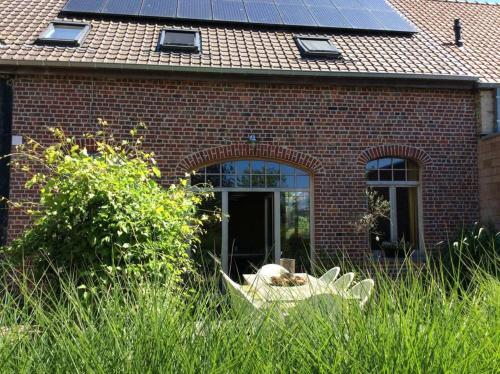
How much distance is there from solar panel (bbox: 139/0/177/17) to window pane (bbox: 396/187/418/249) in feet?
20.4

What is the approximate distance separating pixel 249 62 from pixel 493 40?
7.06 meters

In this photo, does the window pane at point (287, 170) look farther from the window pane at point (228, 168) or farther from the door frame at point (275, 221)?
the window pane at point (228, 168)

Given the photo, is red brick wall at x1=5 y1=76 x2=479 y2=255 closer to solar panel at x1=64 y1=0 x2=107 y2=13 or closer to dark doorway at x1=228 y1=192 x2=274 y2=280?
dark doorway at x1=228 y1=192 x2=274 y2=280

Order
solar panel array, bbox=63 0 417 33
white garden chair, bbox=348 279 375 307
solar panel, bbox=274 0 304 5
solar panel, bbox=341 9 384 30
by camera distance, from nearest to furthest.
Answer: white garden chair, bbox=348 279 375 307 → solar panel array, bbox=63 0 417 33 → solar panel, bbox=341 9 384 30 → solar panel, bbox=274 0 304 5

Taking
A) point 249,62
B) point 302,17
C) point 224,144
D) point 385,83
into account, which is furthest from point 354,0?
point 224,144

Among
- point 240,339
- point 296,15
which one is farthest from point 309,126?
point 240,339

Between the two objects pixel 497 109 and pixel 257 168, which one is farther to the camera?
pixel 497 109

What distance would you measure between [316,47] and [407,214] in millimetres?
3857

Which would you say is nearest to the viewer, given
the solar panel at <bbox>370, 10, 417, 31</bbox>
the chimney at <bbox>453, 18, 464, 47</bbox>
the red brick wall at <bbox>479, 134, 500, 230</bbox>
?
the red brick wall at <bbox>479, 134, 500, 230</bbox>

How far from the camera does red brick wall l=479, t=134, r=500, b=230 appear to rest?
9.28 metres

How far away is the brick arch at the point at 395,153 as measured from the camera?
9461 mm

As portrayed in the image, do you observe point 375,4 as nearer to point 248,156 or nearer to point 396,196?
point 396,196

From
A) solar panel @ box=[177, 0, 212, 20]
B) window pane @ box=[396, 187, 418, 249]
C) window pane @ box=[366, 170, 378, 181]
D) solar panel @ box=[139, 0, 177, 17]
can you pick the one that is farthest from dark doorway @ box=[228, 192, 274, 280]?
solar panel @ box=[139, 0, 177, 17]

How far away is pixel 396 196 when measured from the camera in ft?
32.1
